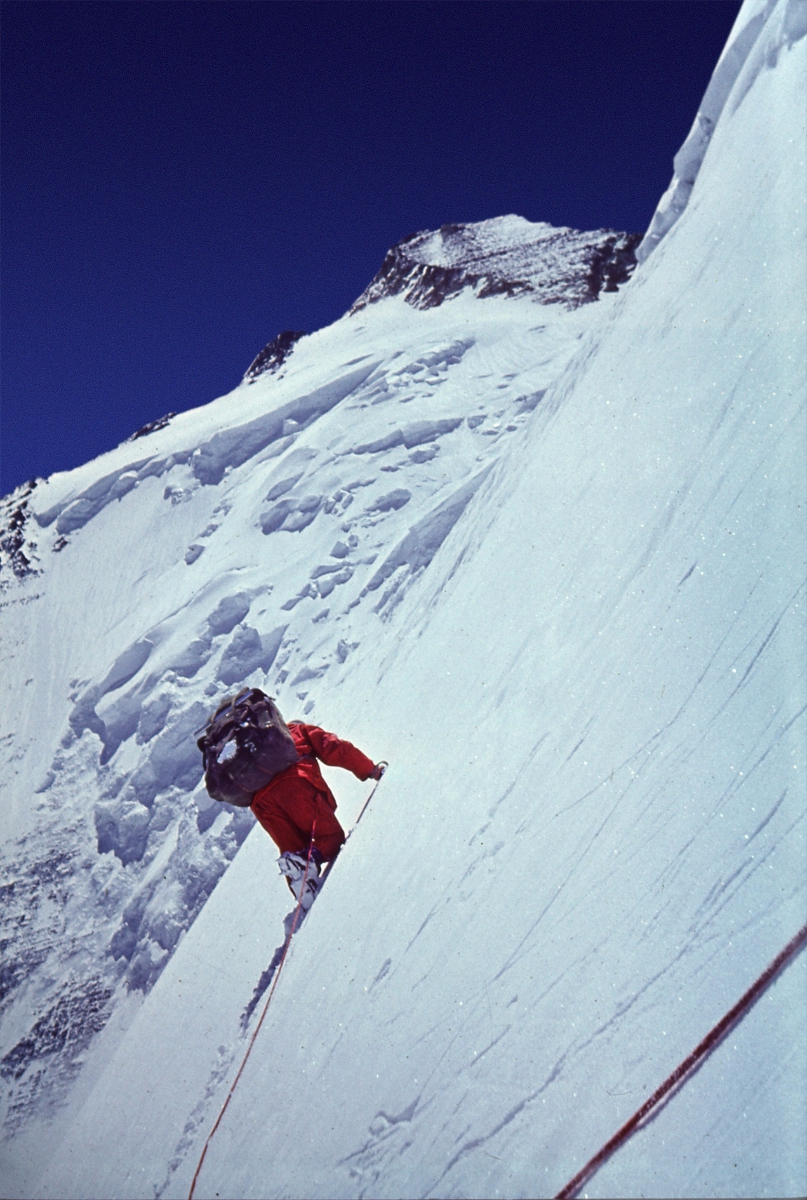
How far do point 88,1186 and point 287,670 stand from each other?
576 cm

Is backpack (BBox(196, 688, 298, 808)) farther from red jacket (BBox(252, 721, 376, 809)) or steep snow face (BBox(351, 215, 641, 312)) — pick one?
steep snow face (BBox(351, 215, 641, 312))

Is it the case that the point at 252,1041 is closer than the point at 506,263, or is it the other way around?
the point at 252,1041

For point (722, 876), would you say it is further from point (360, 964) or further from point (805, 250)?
point (805, 250)

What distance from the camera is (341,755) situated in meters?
4.80

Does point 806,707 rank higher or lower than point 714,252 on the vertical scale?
lower

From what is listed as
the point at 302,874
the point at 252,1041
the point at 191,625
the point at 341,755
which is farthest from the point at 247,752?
the point at 191,625

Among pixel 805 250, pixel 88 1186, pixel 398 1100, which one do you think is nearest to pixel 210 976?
pixel 88 1186

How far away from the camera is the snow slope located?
2.17 m

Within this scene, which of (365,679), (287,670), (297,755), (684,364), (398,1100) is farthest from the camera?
(287,670)

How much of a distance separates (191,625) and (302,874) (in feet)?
28.9

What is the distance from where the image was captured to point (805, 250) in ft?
12.4

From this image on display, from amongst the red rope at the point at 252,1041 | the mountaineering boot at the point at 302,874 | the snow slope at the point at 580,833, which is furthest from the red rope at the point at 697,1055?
the mountaineering boot at the point at 302,874

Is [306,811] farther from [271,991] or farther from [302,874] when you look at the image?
[271,991]

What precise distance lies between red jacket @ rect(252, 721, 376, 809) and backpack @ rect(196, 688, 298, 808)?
0.17ft
